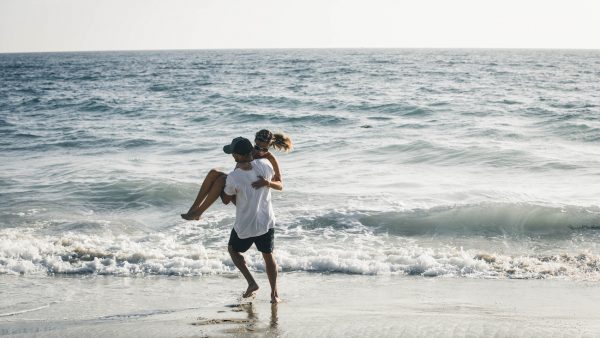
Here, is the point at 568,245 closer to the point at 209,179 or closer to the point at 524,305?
the point at 524,305

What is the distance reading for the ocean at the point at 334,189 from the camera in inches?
301

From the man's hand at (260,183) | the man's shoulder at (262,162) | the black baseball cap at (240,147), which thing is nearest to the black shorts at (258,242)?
the man's hand at (260,183)

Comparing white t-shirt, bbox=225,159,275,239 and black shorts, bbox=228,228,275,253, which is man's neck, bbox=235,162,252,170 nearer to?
white t-shirt, bbox=225,159,275,239

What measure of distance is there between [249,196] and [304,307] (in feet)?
3.94

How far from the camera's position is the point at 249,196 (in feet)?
17.6

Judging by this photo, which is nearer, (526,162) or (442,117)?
(526,162)

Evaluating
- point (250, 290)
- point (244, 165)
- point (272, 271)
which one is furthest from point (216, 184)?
point (250, 290)

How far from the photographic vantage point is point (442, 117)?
21.8m

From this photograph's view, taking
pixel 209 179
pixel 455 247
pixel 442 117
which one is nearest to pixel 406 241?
pixel 455 247

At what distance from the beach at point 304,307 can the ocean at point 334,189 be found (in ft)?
1.34

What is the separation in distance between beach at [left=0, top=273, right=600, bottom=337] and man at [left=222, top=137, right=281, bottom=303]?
64 cm

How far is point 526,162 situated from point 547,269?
7.27 meters

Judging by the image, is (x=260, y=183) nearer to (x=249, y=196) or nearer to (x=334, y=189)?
(x=249, y=196)

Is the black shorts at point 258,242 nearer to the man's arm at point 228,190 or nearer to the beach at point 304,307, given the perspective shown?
the man's arm at point 228,190
